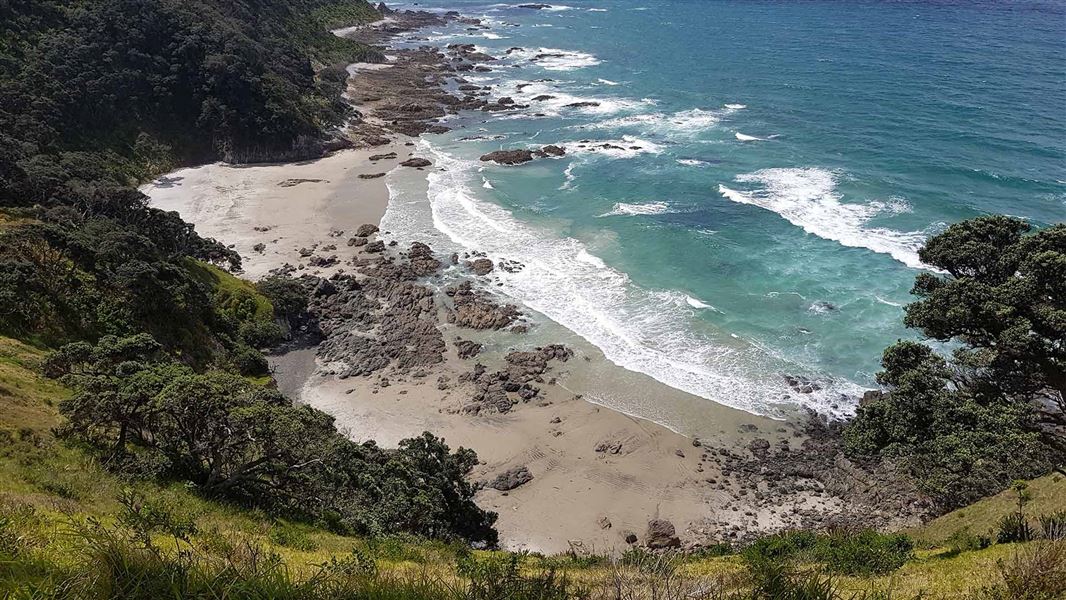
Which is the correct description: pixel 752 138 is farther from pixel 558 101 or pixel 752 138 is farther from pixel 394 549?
pixel 394 549

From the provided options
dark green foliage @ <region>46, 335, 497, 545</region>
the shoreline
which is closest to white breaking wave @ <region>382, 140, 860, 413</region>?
the shoreline

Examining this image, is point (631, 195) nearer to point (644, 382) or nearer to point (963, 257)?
point (644, 382)

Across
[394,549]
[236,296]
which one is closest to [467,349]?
[236,296]

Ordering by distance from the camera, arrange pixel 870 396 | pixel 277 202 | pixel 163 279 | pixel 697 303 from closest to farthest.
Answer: pixel 163 279 → pixel 870 396 → pixel 697 303 → pixel 277 202

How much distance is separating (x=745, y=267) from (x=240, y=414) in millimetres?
32485

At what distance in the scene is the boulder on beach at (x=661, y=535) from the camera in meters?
21.7

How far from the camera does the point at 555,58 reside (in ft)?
333

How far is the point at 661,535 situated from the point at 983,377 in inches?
459

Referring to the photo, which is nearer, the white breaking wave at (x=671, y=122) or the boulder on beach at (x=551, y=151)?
the boulder on beach at (x=551, y=151)

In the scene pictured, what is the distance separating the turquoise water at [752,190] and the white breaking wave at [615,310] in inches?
5.1

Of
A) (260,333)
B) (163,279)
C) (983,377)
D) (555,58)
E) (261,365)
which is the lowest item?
(261,365)

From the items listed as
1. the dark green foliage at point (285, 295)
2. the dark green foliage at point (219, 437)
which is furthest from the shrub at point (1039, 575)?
the dark green foliage at point (285, 295)

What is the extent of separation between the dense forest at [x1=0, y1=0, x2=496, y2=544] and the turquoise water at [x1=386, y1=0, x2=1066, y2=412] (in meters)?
14.4

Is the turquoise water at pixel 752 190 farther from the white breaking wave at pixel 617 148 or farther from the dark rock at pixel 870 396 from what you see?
the dark rock at pixel 870 396
